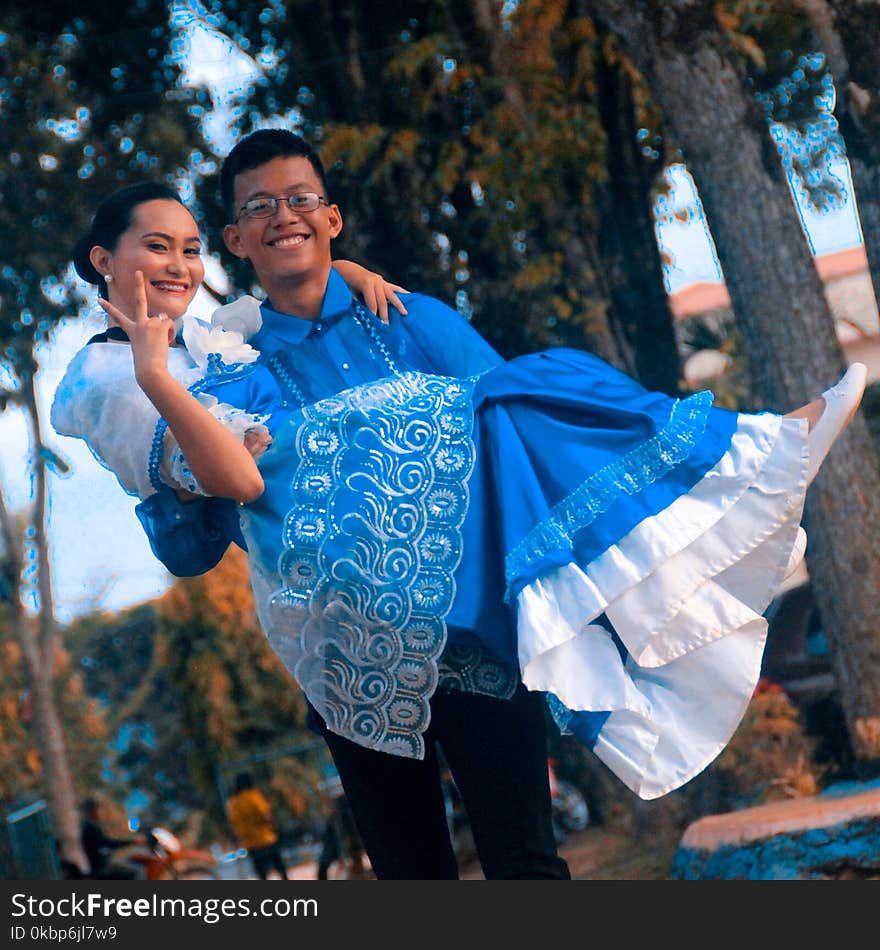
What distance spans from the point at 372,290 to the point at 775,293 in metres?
1.27

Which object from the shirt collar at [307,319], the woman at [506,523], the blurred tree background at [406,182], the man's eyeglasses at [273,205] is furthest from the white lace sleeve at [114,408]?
the blurred tree background at [406,182]

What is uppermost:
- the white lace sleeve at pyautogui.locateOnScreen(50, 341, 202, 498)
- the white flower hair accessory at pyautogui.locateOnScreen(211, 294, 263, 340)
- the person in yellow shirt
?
the white flower hair accessory at pyautogui.locateOnScreen(211, 294, 263, 340)

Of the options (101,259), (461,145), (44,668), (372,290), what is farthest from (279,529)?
(44,668)

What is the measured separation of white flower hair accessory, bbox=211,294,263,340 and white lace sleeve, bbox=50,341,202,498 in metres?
0.07

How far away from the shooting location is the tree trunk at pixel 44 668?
10.1 ft

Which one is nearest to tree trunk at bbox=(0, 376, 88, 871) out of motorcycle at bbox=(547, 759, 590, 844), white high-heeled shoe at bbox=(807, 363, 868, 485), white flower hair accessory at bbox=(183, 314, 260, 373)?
motorcycle at bbox=(547, 759, 590, 844)

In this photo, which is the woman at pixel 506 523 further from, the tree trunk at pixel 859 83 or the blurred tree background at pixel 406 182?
the blurred tree background at pixel 406 182

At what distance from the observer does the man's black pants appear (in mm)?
1522

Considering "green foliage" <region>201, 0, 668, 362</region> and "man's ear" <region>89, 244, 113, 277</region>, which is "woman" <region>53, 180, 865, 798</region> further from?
"green foliage" <region>201, 0, 668, 362</region>

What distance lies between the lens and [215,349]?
1.69 meters

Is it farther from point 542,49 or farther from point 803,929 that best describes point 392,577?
point 542,49

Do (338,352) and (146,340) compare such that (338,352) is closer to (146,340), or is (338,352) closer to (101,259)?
(146,340)

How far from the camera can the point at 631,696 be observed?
148 cm
